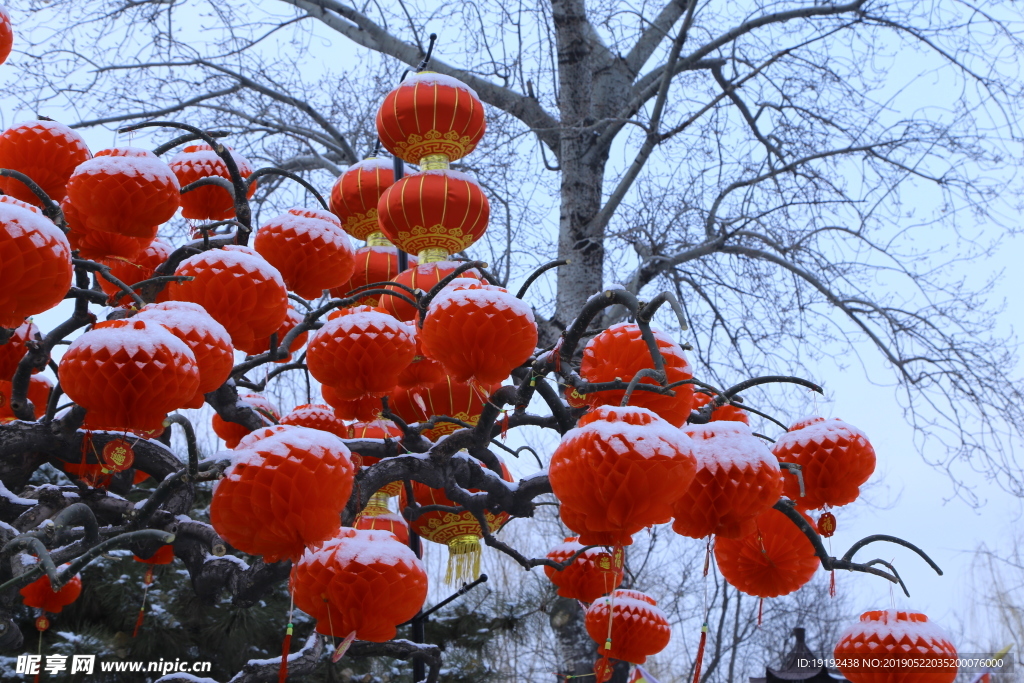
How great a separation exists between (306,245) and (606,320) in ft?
12.9

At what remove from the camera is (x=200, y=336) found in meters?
1.64

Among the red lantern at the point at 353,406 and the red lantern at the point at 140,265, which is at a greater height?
the red lantern at the point at 140,265

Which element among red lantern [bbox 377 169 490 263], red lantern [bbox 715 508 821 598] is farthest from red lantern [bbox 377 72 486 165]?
red lantern [bbox 715 508 821 598]

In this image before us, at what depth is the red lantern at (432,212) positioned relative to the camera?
2.67 meters

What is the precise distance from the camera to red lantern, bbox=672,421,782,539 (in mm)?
1647

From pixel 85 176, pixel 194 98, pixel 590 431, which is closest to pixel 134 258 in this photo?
pixel 85 176

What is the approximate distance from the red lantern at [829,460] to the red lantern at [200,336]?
129cm

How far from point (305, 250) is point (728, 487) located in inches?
49.0

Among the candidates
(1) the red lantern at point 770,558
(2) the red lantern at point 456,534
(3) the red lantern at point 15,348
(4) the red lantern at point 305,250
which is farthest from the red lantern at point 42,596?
(1) the red lantern at point 770,558

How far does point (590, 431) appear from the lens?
152 cm

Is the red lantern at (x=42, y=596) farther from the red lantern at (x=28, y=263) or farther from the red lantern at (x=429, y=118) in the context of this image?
the red lantern at (x=429, y=118)

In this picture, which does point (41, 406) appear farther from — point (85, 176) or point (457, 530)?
point (457, 530)

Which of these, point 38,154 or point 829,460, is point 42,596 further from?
point 829,460

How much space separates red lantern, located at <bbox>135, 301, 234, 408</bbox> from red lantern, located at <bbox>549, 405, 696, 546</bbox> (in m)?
0.71
